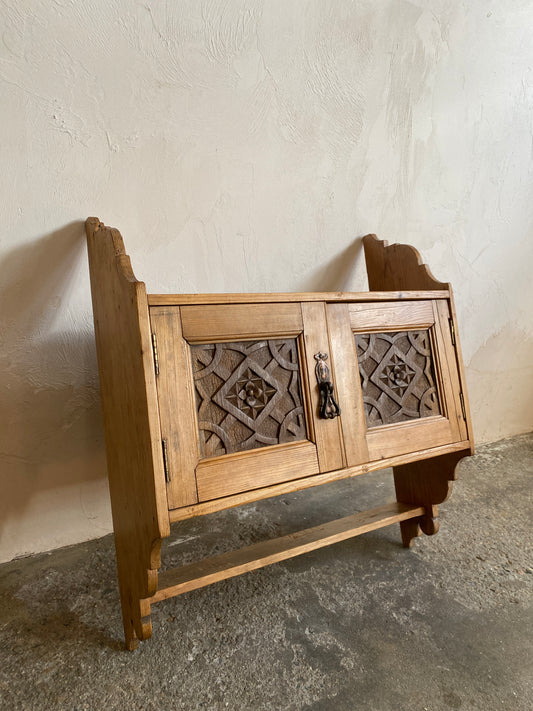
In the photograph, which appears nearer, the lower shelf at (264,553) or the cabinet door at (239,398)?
the cabinet door at (239,398)

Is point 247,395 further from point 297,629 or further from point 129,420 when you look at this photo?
point 297,629

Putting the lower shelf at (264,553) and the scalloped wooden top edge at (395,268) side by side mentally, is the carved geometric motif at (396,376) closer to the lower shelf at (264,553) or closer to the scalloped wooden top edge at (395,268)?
the scalloped wooden top edge at (395,268)

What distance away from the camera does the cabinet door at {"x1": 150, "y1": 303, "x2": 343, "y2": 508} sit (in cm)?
113

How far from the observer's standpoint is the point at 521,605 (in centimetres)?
144

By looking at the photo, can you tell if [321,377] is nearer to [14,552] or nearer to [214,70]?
[214,70]

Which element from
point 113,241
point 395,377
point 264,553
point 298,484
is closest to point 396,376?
point 395,377

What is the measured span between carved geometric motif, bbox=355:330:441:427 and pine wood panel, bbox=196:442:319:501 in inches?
11.6

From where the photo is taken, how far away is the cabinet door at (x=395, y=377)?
1.41 meters

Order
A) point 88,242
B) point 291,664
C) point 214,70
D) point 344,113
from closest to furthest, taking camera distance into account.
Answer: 1. point 291,664
2. point 88,242
3. point 214,70
4. point 344,113

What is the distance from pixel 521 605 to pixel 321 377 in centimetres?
101

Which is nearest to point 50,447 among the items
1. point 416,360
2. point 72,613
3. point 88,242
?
point 72,613

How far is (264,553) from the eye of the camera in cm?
147

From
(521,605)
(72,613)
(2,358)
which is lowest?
(521,605)

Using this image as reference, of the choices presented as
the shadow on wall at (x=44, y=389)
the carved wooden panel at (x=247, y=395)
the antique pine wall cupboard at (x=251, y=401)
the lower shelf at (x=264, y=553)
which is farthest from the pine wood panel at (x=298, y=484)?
the shadow on wall at (x=44, y=389)
